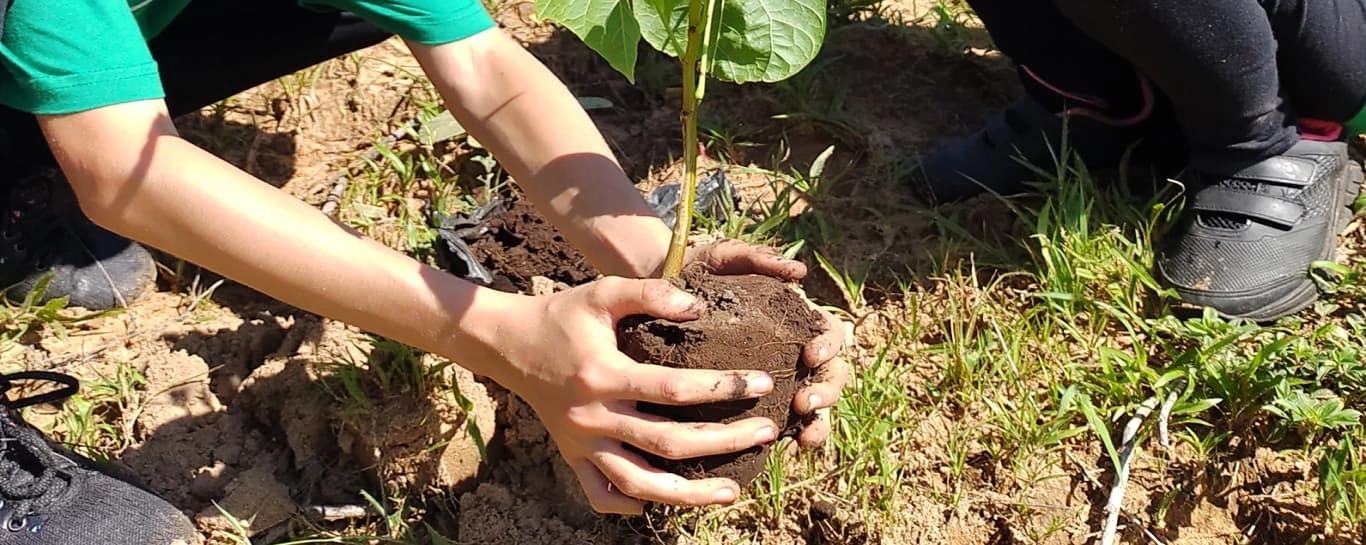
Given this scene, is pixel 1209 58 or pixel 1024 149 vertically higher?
pixel 1209 58

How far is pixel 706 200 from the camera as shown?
186cm

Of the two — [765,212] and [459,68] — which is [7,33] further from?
[765,212]

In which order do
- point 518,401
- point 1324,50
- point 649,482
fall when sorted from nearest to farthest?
1. point 649,482
2. point 518,401
3. point 1324,50

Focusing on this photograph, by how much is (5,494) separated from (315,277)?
0.58m

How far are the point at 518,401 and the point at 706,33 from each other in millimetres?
671

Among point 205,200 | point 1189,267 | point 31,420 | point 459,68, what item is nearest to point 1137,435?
point 1189,267

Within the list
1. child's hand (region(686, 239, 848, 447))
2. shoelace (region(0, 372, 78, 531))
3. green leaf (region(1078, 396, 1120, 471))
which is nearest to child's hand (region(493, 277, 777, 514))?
child's hand (region(686, 239, 848, 447))

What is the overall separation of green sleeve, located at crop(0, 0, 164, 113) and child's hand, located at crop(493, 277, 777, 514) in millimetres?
472

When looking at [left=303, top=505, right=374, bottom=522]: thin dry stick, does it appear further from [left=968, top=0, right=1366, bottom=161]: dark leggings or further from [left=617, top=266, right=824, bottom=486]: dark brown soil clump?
[left=968, top=0, right=1366, bottom=161]: dark leggings

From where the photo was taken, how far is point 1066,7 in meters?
1.63

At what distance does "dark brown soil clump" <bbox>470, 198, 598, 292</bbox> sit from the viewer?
5.66 ft

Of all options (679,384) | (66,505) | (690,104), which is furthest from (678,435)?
(66,505)

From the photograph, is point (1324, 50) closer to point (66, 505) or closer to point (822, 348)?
point (822, 348)

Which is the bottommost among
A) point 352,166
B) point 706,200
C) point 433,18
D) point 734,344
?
point 352,166
